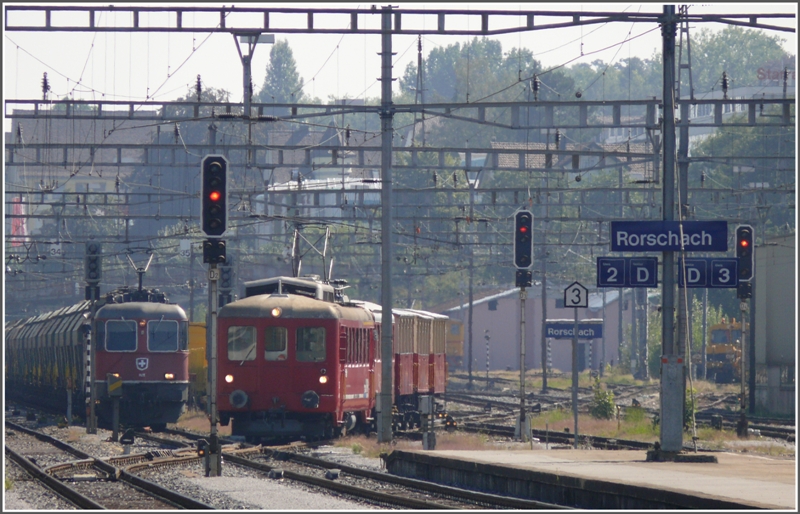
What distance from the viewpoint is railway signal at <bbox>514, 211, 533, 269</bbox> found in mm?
24703

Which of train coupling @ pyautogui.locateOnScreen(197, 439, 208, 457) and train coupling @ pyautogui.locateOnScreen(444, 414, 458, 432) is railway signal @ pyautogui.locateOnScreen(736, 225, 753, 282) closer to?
train coupling @ pyautogui.locateOnScreen(444, 414, 458, 432)

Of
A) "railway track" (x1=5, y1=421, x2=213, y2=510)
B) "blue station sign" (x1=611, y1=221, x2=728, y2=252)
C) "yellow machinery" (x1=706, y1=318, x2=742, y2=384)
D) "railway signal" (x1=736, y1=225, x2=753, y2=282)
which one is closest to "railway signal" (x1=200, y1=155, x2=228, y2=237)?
"railway track" (x1=5, y1=421, x2=213, y2=510)

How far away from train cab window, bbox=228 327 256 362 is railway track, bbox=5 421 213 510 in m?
3.62

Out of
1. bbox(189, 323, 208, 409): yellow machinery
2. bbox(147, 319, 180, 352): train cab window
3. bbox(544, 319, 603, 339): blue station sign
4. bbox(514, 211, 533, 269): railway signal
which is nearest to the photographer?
bbox(544, 319, 603, 339): blue station sign

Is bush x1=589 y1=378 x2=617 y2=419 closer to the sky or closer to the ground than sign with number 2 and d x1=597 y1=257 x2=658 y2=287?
closer to the ground

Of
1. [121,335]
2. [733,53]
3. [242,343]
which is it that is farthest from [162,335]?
[733,53]

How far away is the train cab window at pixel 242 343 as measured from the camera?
25438 mm

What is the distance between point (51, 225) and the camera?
327ft

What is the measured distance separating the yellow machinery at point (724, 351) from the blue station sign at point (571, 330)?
3685 cm

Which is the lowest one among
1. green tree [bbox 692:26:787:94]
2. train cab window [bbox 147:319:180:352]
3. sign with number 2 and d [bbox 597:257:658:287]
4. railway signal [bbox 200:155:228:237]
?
train cab window [bbox 147:319:180:352]

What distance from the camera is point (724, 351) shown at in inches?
2643

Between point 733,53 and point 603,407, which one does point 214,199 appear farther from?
point 733,53

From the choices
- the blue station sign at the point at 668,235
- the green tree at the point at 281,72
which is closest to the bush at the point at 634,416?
the blue station sign at the point at 668,235

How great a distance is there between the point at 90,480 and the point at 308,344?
7.79 m
